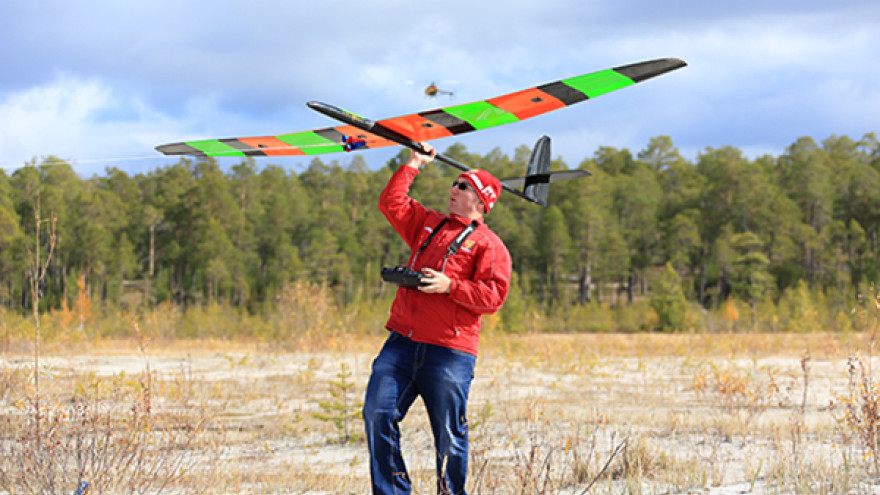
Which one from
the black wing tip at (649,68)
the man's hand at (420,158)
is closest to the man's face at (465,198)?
the man's hand at (420,158)

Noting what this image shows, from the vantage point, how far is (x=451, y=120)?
409 cm

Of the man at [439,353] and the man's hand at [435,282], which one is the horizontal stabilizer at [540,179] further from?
the man's hand at [435,282]

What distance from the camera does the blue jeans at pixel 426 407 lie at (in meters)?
3.47

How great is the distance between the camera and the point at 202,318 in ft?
108

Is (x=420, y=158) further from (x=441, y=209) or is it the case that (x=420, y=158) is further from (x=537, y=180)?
(x=441, y=209)

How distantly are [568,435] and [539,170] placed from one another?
2.14 m

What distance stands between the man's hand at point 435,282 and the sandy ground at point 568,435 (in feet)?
2.69

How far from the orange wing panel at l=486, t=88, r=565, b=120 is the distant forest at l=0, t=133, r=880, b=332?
154 feet

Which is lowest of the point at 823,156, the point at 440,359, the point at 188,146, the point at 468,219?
the point at 440,359

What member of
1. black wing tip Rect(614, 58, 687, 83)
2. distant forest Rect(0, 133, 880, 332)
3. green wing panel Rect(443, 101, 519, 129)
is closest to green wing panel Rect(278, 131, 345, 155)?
green wing panel Rect(443, 101, 519, 129)

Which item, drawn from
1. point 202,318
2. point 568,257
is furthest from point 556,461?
point 568,257

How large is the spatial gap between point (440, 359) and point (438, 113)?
143cm

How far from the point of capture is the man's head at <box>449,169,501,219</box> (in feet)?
12.6

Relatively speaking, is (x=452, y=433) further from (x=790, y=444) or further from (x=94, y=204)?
(x=94, y=204)
